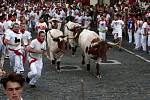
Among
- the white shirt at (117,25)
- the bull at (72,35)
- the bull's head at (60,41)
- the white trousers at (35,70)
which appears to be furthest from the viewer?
the white shirt at (117,25)

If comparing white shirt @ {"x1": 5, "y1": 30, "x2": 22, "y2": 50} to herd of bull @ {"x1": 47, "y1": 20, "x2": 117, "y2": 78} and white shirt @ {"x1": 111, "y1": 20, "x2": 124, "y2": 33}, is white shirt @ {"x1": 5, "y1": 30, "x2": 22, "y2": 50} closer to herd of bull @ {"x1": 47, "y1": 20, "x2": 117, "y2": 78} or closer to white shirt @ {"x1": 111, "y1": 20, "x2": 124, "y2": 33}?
herd of bull @ {"x1": 47, "y1": 20, "x2": 117, "y2": 78}

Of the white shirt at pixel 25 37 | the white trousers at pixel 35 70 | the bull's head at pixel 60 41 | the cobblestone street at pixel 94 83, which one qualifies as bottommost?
the cobblestone street at pixel 94 83

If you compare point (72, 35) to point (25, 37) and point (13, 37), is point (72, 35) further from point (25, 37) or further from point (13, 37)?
point (13, 37)

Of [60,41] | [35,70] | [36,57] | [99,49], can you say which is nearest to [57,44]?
[60,41]

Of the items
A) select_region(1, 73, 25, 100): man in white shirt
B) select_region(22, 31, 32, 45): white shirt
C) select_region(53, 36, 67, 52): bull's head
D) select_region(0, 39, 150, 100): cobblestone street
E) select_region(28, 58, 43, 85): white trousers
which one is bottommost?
select_region(0, 39, 150, 100): cobblestone street

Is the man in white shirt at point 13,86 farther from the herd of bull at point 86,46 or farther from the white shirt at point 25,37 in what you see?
the herd of bull at point 86,46

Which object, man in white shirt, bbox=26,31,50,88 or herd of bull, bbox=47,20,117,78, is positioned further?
herd of bull, bbox=47,20,117,78

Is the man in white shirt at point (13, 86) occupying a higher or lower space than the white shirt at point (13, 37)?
higher

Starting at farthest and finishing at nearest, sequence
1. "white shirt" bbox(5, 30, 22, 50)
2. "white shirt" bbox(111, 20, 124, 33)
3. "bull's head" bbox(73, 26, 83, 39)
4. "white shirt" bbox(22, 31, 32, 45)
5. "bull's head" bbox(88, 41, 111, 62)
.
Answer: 1. "white shirt" bbox(111, 20, 124, 33)
2. "bull's head" bbox(73, 26, 83, 39)
3. "bull's head" bbox(88, 41, 111, 62)
4. "white shirt" bbox(22, 31, 32, 45)
5. "white shirt" bbox(5, 30, 22, 50)

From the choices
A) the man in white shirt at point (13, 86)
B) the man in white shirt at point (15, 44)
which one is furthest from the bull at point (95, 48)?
the man in white shirt at point (13, 86)

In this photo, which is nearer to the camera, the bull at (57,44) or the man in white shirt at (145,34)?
the bull at (57,44)

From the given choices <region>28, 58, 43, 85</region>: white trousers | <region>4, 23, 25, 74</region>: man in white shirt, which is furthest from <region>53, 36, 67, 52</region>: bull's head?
<region>28, 58, 43, 85</region>: white trousers

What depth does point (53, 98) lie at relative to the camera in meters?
12.5

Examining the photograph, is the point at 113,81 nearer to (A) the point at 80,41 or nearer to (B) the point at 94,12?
(A) the point at 80,41
